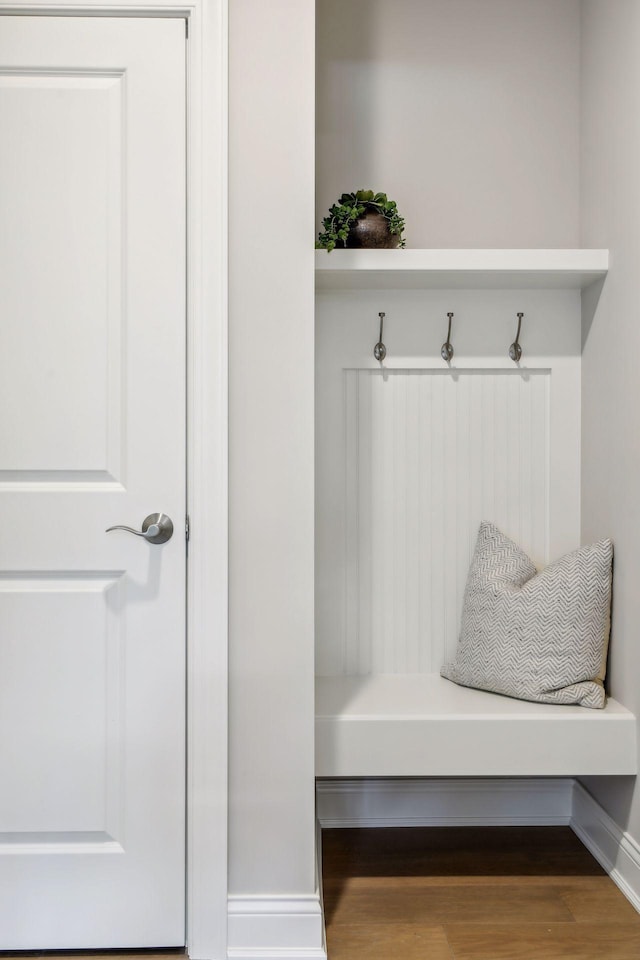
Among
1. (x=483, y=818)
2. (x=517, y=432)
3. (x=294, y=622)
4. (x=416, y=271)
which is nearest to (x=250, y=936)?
(x=294, y=622)

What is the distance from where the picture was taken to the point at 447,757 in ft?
6.05

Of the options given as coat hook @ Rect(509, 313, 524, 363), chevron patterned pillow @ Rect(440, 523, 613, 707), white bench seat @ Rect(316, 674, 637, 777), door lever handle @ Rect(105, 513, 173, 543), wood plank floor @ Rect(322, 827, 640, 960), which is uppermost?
coat hook @ Rect(509, 313, 524, 363)

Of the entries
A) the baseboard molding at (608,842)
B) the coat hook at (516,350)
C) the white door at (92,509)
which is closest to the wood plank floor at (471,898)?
the baseboard molding at (608,842)

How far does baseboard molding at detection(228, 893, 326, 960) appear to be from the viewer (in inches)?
64.2

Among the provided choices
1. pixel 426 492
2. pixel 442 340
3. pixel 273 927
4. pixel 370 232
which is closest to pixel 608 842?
pixel 273 927

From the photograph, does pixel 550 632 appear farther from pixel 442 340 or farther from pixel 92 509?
pixel 92 509

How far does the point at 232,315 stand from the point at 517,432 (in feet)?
3.13

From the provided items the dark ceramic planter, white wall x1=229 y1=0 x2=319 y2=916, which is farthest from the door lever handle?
the dark ceramic planter

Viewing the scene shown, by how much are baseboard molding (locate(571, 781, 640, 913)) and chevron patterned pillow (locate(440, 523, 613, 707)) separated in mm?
342

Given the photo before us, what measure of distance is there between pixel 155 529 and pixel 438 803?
1229 mm

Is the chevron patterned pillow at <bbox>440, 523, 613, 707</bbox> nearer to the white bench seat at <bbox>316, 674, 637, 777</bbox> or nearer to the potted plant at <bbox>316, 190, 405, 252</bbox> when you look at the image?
the white bench seat at <bbox>316, 674, 637, 777</bbox>

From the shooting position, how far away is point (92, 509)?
64.4 inches

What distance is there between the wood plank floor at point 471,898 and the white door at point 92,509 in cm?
44

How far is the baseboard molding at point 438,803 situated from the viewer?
221 cm
